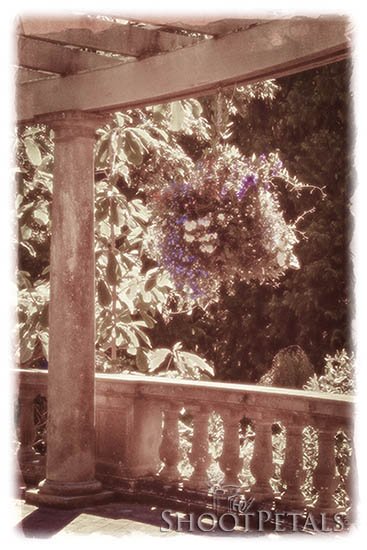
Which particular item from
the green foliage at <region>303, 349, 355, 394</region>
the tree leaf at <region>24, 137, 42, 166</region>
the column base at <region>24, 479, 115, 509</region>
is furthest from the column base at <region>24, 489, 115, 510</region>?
the green foliage at <region>303, 349, 355, 394</region>

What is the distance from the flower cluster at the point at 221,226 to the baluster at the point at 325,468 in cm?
121

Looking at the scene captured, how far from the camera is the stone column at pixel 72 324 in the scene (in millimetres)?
6469

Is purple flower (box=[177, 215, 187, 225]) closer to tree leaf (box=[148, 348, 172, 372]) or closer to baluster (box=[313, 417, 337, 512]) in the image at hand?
baluster (box=[313, 417, 337, 512])

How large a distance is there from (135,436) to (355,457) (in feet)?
6.93

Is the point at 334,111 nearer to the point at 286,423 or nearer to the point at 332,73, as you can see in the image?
the point at 332,73

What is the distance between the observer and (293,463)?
5992 millimetres

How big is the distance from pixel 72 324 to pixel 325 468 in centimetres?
194

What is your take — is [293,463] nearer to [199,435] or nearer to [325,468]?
[325,468]

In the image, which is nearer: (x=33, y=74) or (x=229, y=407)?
(x=229, y=407)

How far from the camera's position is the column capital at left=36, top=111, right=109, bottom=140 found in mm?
6535

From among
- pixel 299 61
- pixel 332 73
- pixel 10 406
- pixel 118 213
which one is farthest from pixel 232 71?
pixel 332 73

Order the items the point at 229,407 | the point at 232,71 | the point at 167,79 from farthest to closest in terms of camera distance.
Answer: the point at 229,407 < the point at 167,79 < the point at 232,71

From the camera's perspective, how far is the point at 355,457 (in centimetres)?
534

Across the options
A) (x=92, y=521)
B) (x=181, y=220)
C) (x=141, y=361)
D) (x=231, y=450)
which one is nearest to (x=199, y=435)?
(x=231, y=450)
